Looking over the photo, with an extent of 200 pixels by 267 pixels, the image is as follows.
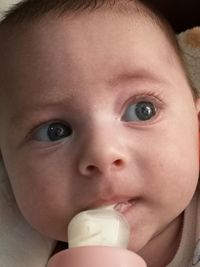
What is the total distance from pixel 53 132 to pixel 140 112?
13cm

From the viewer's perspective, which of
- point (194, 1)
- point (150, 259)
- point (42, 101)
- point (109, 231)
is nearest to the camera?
point (109, 231)

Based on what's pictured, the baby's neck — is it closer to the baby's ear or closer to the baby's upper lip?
the baby's upper lip

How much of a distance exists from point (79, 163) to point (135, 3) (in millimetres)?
301

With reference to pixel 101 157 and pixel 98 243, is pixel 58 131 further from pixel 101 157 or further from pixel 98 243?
pixel 98 243

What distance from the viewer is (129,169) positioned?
2.84 ft

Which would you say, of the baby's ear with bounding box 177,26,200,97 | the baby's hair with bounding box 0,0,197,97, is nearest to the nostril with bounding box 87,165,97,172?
the baby's hair with bounding box 0,0,197,97

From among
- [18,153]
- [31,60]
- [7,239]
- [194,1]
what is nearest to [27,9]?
[31,60]

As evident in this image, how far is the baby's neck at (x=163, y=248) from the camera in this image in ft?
3.47

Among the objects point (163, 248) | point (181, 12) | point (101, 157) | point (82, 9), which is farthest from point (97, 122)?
point (181, 12)

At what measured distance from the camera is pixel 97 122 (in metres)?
0.89

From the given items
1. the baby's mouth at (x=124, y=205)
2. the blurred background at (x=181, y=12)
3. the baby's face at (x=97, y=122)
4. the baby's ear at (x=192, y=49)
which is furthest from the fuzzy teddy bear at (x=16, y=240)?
the blurred background at (x=181, y=12)

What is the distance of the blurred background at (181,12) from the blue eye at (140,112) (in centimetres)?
58

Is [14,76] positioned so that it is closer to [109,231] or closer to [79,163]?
[79,163]

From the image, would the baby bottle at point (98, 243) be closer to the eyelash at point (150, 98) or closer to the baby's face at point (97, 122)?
the baby's face at point (97, 122)
